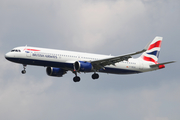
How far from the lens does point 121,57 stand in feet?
210

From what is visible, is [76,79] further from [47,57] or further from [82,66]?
[47,57]

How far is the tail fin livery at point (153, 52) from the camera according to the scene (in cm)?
7638

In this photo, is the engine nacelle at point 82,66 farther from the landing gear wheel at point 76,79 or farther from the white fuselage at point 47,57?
the landing gear wheel at point 76,79

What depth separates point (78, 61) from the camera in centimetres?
6519

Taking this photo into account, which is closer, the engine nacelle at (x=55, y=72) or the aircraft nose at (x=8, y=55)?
the aircraft nose at (x=8, y=55)

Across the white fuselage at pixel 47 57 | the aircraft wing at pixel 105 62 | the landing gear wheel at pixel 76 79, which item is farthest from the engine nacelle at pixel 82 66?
the landing gear wheel at pixel 76 79

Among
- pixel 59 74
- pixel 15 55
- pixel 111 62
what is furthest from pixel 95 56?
pixel 15 55

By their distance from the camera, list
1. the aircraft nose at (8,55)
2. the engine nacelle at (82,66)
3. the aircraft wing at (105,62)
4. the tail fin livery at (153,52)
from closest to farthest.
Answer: the aircraft nose at (8,55), the engine nacelle at (82,66), the aircraft wing at (105,62), the tail fin livery at (153,52)

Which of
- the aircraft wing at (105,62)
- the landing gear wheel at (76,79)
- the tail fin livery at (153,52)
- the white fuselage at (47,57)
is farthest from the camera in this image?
the tail fin livery at (153,52)

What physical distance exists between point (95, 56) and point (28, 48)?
1245 centimetres

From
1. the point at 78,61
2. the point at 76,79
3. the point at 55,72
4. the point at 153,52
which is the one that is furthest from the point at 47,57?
the point at 153,52

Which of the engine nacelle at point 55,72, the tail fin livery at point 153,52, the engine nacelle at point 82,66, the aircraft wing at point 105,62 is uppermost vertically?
the tail fin livery at point 153,52

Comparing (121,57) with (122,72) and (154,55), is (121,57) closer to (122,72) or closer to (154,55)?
(122,72)

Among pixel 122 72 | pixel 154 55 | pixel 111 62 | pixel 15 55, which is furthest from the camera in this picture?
pixel 154 55
